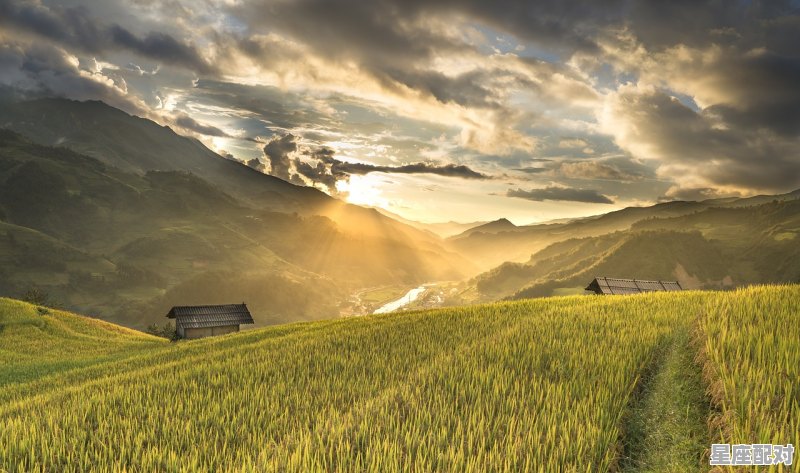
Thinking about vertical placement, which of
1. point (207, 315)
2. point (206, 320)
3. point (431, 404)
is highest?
point (431, 404)

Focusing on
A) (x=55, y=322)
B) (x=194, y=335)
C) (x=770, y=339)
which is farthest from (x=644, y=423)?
(x=194, y=335)

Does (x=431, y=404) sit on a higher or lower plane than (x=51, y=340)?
higher

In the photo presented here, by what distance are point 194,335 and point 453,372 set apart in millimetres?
63500

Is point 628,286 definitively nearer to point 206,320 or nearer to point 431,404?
point 431,404

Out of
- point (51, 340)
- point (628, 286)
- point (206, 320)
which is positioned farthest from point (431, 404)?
point (206, 320)

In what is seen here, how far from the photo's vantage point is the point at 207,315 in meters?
63.9

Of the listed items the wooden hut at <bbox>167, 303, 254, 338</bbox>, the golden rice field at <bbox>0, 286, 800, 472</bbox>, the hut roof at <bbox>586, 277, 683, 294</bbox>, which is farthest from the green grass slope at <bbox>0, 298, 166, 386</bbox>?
the hut roof at <bbox>586, 277, 683, 294</bbox>

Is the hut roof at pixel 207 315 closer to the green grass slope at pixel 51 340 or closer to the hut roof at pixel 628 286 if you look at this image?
the green grass slope at pixel 51 340

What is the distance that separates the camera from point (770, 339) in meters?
6.70

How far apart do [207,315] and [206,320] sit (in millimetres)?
1369

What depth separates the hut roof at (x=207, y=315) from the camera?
6122 centimetres

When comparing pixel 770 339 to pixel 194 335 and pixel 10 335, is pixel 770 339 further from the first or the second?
pixel 194 335

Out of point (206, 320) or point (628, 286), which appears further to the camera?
point (206, 320)

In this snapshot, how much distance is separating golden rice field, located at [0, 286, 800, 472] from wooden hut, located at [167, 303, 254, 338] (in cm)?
5479
